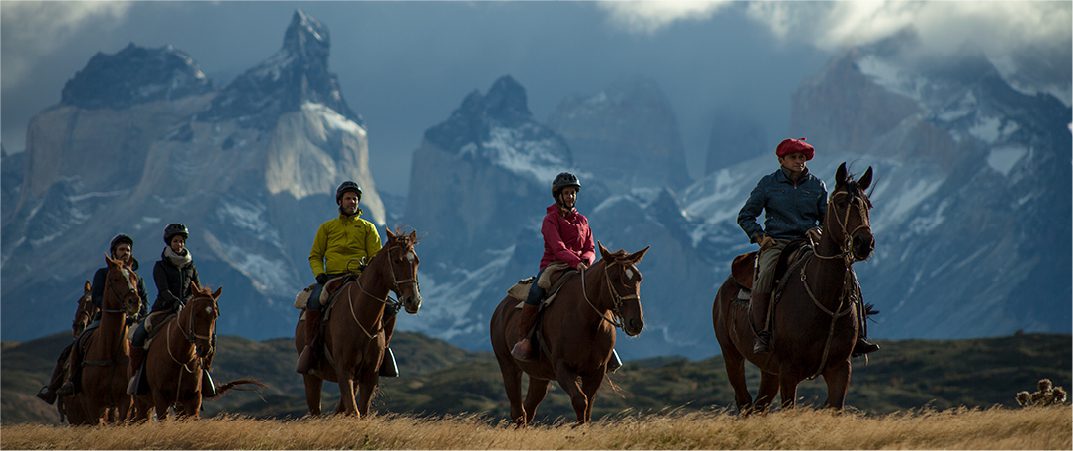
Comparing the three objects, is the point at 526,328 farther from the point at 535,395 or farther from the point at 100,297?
the point at 100,297

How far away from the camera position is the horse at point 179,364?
82.1ft

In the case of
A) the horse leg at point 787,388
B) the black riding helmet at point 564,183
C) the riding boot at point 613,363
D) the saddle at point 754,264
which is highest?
the black riding helmet at point 564,183

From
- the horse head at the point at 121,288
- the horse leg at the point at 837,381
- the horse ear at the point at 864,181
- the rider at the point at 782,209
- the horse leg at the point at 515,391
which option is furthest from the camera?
the horse head at the point at 121,288

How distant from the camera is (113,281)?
1029 inches

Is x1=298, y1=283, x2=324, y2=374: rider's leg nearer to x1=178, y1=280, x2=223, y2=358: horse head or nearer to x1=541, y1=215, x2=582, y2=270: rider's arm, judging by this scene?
x1=178, y1=280, x2=223, y2=358: horse head

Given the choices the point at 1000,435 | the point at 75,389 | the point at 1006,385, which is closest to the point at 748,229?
the point at 1000,435

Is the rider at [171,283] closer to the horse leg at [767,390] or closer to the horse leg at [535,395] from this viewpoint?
the horse leg at [535,395]

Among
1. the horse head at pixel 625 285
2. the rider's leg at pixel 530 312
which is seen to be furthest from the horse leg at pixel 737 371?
the rider's leg at pixel 530 312

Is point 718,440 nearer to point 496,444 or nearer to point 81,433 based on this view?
point 496,444

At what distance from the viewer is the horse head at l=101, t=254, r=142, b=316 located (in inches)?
1008

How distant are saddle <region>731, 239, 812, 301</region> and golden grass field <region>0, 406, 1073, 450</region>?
1932 millimetres

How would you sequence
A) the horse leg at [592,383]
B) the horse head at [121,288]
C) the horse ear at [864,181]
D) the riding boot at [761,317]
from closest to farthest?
1. the horse ear at [864,181]
2. the riding boot at [761,317]
3. the horse leg at [592,383]
4. the horse head at [121,288]

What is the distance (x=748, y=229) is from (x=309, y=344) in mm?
8300

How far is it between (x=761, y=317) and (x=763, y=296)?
0.31 metres
